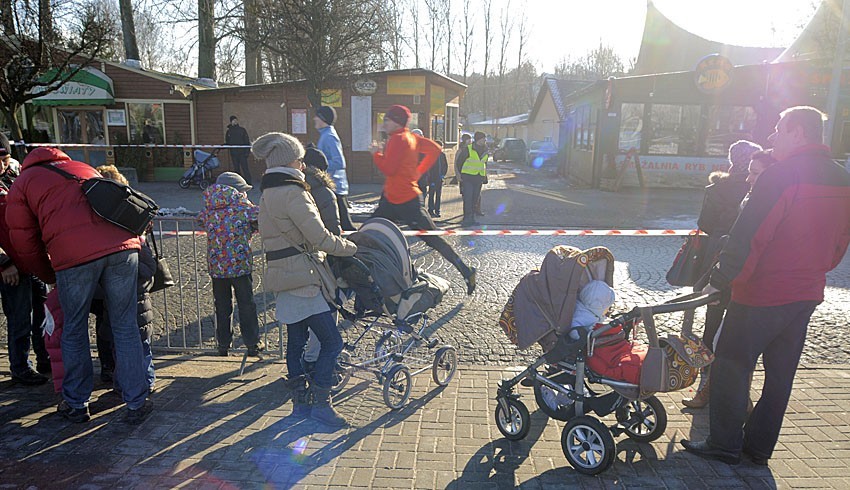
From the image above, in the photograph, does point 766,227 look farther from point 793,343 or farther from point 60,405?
point 60,405

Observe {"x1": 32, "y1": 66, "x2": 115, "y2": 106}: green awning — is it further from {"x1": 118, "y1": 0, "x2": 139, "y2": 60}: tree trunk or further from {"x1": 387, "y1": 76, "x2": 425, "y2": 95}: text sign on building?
{"x1": 387, "y1": 76, "x2": 425, "y2": 95}: text sign on building

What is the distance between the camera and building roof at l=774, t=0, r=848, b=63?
729 inches

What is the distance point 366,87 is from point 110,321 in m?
16.4

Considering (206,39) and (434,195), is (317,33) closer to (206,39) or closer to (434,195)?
(434,195)

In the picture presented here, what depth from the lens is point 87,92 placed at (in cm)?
2017

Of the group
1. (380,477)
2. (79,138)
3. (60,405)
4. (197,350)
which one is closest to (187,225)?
(197,350)

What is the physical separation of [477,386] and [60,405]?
2.96 m

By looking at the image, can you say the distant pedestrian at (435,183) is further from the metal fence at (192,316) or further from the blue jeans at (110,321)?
the blue jeans at (110,321)

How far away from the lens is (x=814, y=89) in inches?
756

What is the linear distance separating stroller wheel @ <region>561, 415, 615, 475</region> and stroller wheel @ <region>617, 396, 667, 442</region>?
1.19 feet

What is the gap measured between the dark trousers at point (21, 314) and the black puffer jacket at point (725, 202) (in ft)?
16.7

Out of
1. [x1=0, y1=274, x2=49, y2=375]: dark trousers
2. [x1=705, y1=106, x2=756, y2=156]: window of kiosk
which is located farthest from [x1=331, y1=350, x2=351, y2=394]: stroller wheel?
[x1=705, y1=106, x2=756, y2=156]: window of kiosk

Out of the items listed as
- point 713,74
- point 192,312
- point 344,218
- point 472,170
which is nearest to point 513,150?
point 713,74

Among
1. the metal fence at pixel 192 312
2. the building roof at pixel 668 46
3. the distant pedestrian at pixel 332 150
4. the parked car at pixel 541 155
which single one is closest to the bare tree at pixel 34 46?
the metal fence at pixel 192 312
